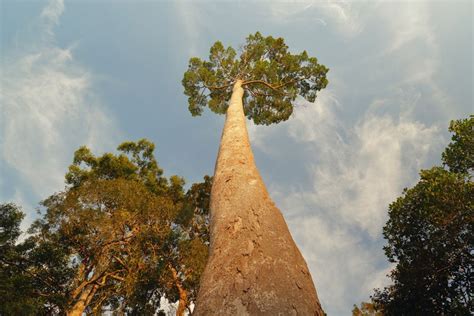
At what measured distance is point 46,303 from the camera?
11.0 meters

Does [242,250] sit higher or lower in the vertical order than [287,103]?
lower

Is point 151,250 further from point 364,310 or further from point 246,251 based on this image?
point 364,310

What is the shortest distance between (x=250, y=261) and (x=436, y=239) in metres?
10.6

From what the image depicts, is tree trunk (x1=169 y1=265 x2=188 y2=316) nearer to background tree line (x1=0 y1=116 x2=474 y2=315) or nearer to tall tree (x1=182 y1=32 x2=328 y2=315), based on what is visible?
background tree line (x1=0 y1=116 x2=474 y2=315)

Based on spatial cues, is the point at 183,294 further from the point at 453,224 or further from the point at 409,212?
the point at 453,224

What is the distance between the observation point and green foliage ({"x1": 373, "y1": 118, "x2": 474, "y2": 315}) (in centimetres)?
970

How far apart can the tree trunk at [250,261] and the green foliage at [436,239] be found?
8805mm

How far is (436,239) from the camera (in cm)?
1048

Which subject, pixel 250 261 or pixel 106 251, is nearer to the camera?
pixel 250 261

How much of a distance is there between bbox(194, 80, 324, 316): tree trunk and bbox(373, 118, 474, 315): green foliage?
8805 millimetres

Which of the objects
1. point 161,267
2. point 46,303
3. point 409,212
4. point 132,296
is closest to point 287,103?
point 409,212

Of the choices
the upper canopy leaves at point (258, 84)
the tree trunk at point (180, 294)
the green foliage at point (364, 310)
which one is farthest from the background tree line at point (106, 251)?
the green foliage at point (364, 310)

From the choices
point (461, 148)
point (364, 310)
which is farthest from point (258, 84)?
point (364, 310)

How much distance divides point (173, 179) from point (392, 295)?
13.1 m
